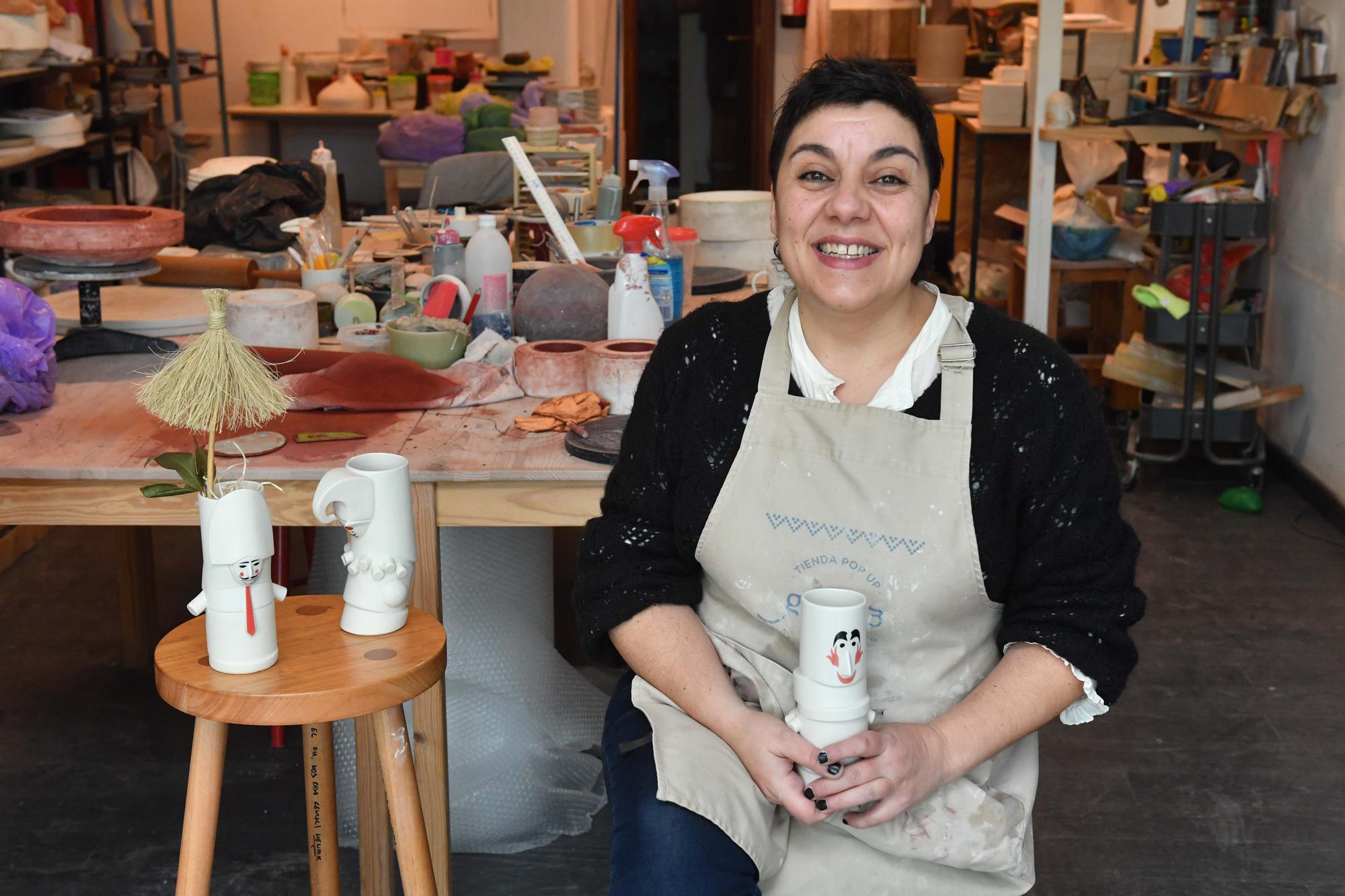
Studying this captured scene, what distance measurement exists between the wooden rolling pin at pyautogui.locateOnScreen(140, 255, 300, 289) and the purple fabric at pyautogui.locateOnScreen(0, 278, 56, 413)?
779mm

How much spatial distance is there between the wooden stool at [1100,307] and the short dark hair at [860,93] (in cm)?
330

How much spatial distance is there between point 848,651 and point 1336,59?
3564mm

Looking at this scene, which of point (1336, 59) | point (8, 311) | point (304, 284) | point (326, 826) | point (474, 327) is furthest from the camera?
point (1336, 59)

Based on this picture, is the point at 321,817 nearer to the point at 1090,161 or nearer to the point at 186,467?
the point at 186,467

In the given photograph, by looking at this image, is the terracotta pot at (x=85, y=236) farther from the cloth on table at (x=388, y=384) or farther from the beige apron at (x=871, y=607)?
the beige apron at (x=871, y=607)

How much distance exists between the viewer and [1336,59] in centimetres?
420

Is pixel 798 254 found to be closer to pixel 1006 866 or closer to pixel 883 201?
pixel 883 201

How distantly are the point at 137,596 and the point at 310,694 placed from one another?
1798 millimetres

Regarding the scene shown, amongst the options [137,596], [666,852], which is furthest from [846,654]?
[137,596]

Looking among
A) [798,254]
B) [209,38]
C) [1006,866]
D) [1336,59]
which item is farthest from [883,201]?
[209,38]

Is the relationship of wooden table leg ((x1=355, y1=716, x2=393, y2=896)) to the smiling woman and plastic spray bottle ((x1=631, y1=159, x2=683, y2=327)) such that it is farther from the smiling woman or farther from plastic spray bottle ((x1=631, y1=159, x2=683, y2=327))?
plastic spray bottle ((x1=631, y1=159, x2=683, y2=327))

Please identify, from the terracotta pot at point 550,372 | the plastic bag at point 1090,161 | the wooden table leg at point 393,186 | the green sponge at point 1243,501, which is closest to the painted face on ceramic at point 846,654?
the terracotta pot at point 550,372

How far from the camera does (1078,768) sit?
9.11ft

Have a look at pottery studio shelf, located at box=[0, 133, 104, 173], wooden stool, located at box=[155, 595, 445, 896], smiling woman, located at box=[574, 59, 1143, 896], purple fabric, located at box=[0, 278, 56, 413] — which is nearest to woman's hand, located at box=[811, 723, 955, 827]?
smiling woman, located at box=[574, 59, 1143, 896]
